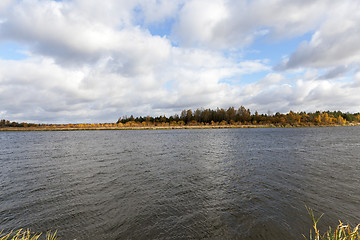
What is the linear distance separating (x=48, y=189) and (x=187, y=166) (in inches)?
A: 661

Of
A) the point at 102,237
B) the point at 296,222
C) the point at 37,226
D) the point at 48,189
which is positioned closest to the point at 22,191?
the point at 48,189

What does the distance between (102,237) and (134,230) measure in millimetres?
1745

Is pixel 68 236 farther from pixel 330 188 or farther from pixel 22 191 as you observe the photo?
pixel 330 188

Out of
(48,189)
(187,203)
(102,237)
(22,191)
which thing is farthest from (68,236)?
(22,191)

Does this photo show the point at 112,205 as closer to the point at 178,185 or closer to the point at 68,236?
the point at 68,236

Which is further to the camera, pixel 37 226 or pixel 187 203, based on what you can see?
pixel 187 203

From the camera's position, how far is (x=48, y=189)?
17.6 meters

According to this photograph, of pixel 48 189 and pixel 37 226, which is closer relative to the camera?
pixel 37 226

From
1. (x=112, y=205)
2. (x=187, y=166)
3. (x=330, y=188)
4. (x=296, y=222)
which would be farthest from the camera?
(x=187, y=166)

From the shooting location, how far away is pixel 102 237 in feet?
32.4

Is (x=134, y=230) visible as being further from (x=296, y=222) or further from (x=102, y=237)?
(x=296, y=222)

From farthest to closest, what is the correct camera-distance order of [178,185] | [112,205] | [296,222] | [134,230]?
[178,185]
[112,205]
[296,222]
[134,230]

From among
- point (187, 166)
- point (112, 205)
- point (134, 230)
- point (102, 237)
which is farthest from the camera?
point (187, 166)

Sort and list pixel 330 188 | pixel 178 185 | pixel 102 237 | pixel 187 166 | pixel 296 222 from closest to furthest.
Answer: pixel 102 237 → pixel 296 222 → pixel 330 188 → pixel 178 185 → pixel 187 166
